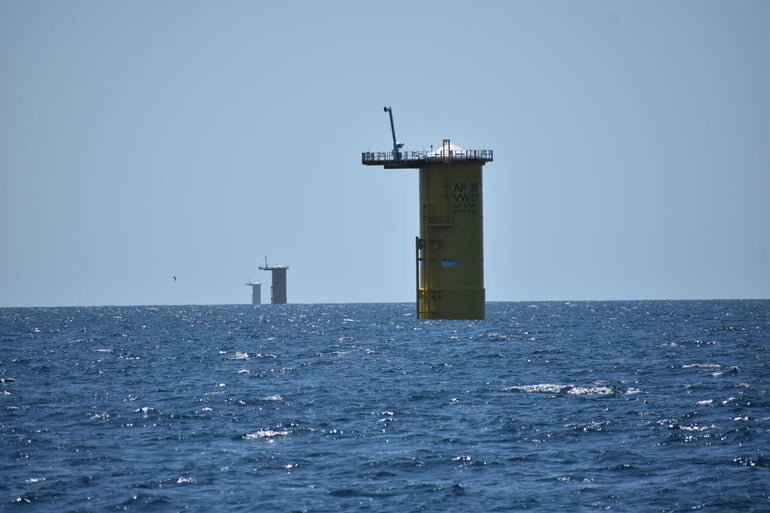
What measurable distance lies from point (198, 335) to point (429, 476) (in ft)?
246

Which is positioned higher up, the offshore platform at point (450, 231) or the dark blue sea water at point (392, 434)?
the offshore platform at point (450, 231)

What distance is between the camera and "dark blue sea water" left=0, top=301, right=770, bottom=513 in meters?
26.0

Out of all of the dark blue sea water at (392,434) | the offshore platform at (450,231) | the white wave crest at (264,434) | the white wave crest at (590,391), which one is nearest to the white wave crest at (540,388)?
the dark blue sea water at (392,434)

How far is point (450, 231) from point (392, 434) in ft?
139

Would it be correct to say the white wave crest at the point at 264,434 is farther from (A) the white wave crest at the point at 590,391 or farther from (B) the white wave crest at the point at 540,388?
(A) the white wave crest at the point at 590,391

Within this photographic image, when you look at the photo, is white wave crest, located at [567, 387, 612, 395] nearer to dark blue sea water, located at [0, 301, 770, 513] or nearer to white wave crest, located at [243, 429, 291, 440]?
A: dark blue sea water, located at [0, 301, 770, 513]

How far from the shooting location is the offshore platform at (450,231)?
2990 inches

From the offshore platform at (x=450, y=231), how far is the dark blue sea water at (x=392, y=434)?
518 inches

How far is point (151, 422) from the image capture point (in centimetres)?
3744

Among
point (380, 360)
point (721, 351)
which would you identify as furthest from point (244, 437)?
point (721, 351)

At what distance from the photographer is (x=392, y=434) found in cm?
3428

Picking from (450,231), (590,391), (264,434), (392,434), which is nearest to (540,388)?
(590,391)

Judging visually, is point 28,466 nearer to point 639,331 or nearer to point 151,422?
point 151,422

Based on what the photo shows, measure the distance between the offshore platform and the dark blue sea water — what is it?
1317 centimetres
